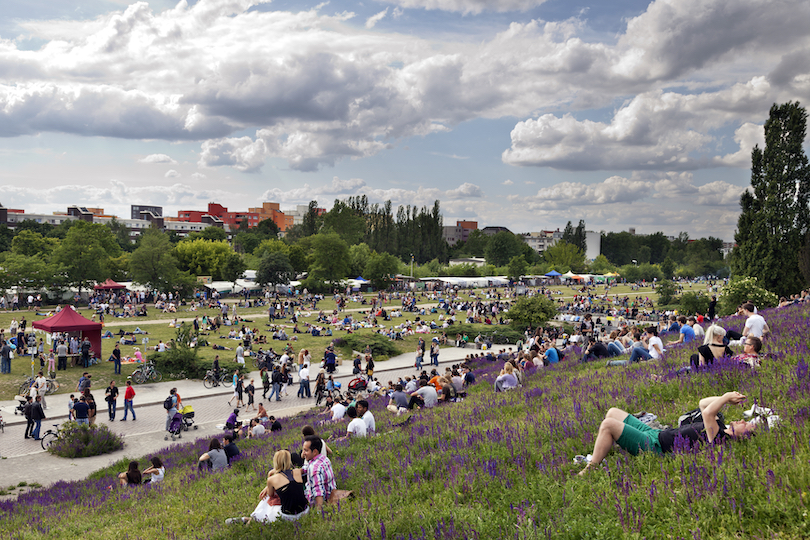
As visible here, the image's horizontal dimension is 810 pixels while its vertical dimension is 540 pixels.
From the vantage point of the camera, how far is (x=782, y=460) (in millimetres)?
3562

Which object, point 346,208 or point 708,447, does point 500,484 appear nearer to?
point 708,447

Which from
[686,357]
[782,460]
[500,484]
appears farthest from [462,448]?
[686,357]

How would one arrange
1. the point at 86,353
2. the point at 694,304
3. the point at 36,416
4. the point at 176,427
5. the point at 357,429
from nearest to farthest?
the point at 357,429 < the point at 36,416 < the point at 176,427 < the point at 86,353 < the point at 694,304

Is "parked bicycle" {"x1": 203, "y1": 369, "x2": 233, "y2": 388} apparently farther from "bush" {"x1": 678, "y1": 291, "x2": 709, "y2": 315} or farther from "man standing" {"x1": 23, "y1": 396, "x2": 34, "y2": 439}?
"bush" {"x1": 678, "y1": 291, "x2": 709, "y2": 315}

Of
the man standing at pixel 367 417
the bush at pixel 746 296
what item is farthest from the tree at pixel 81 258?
the bush at pixel 746 296

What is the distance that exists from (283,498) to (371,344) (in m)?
25.2

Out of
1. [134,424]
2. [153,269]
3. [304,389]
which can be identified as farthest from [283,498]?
[153,269]

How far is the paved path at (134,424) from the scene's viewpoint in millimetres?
12375

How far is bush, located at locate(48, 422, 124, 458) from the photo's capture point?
13469mm

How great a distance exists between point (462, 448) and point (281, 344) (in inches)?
1087

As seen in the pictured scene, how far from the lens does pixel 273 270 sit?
2542 inches

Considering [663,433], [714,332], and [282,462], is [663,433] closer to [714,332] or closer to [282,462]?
[714,332]

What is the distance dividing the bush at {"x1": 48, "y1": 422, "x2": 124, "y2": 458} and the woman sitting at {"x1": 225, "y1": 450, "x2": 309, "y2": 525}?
10.6 m

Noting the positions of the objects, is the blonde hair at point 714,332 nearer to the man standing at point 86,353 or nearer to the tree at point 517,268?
the man standing at point 86,353
